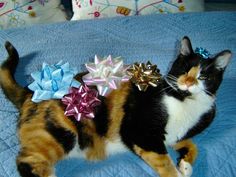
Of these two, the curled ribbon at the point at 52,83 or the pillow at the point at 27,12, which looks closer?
the curled ribbon at the point at 52,83

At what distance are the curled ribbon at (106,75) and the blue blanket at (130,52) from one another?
207 mm

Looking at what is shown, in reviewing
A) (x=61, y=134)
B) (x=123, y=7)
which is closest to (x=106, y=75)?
(x=61, y=134)

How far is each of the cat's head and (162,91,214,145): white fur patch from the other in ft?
0.10

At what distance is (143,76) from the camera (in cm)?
103

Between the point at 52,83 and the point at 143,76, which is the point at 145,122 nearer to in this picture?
the point at 143,76

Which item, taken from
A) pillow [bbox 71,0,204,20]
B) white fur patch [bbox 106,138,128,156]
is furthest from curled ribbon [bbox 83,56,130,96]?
pillow [bbox 71,0,204,20]

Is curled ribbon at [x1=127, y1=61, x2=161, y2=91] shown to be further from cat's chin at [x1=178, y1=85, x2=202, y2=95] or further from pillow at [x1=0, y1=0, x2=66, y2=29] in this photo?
pillow at [x1=0, y1=0, x2=66, y2=29]

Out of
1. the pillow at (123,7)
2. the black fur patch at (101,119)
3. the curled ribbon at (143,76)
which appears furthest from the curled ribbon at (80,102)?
the pillow at (123,7)

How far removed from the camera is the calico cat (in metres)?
0.98

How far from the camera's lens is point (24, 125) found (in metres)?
1.00

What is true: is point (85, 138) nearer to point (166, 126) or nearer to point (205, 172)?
point (166, 126)

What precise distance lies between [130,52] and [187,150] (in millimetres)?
621

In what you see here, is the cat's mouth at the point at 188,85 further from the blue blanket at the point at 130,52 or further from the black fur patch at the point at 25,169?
the black fur patch at the point at 25,169

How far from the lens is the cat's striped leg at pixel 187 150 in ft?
3.29
